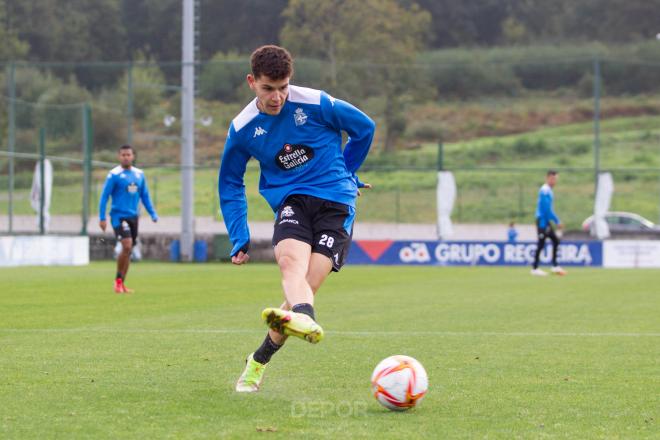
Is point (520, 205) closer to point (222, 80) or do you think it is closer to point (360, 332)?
point (222, 80)

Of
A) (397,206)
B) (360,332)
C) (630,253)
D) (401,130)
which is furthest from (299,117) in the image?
(401,130)

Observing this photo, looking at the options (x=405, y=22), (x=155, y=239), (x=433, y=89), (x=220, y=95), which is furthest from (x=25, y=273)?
(x=405, y=22)

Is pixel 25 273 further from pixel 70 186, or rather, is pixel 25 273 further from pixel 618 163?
pixel 618 163

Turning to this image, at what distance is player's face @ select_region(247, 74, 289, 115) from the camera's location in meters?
6.70

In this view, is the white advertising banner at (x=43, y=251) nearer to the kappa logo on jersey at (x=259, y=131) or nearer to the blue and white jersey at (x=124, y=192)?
the blue and white jersey at (x=124, y=192)

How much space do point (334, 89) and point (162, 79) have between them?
7961mm

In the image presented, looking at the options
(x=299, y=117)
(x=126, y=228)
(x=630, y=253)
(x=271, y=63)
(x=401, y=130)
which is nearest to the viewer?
(x=271, y=63)

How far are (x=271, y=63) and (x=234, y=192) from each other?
3.46ft

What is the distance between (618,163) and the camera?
52.9 m

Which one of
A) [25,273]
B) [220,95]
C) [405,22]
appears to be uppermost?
[405,22]

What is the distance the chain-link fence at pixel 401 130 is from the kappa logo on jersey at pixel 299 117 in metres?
23.4

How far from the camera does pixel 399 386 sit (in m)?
A: 6.28

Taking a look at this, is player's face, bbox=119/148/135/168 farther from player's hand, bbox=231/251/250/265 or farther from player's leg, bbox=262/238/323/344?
player's leg, bbox=262/238/323/344

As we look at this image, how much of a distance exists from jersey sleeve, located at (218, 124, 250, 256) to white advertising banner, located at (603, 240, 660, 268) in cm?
2617
